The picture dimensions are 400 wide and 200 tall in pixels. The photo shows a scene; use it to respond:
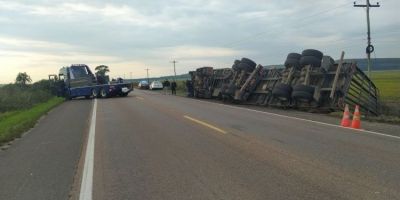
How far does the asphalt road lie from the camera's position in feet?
23.6

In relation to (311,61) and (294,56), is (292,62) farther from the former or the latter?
(311,61)

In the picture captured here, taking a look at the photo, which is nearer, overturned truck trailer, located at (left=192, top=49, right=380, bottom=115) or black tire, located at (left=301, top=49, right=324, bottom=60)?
overturned truck trailer, located at (left=192, top=49, right=380, bottom=115)

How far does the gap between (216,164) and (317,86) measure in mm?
15881

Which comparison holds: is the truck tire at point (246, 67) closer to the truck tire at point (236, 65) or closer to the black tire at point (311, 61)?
the truck tire at point (236, 65)

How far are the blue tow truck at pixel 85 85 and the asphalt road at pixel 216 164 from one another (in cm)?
3064

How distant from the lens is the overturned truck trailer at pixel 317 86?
23.0 meters

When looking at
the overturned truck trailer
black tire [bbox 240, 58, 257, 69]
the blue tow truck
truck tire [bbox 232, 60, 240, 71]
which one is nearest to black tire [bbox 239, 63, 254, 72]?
black tire [bbox 240, 58, 257, 69]

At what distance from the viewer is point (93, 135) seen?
598 inches

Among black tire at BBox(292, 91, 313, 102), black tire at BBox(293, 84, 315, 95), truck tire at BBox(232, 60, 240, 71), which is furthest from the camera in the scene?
truck tire at BBox(232, 60, 240, 71)

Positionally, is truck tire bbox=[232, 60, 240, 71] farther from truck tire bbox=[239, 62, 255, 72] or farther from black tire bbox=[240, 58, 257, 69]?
truck tire bbox=[239, 62, 255, 72]

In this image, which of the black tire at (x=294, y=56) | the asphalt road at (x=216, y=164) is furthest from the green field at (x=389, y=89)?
the asphalt road at (x=216, y=164)

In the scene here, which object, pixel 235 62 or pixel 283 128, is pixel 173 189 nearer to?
pixel 283 128

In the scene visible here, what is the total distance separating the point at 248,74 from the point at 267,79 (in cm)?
228

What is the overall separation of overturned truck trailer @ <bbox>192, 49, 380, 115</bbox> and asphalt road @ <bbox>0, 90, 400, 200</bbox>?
7844 mm
